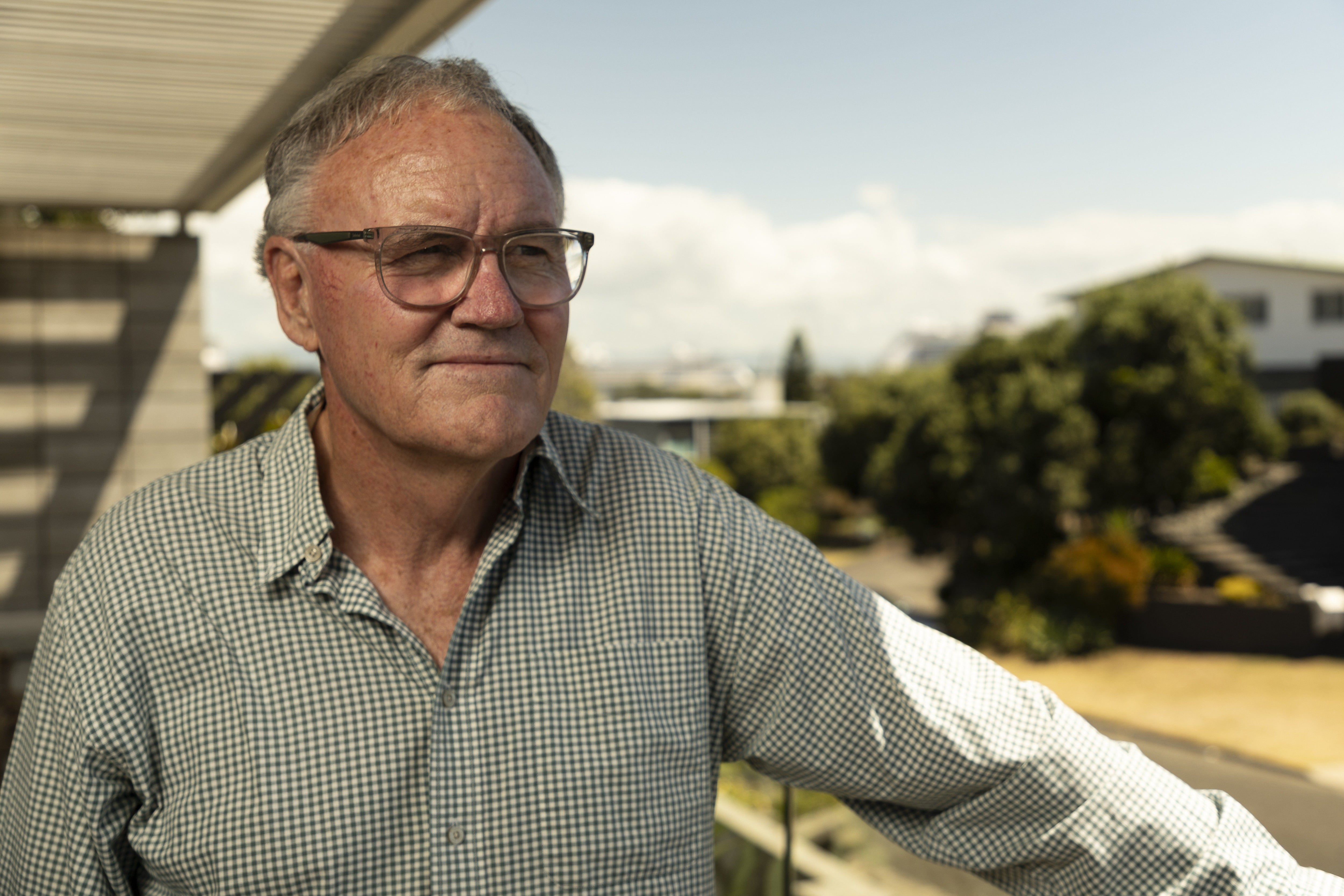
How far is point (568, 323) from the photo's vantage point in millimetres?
1016

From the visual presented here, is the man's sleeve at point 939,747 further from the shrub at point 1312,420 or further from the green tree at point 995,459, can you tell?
the shrub at point 1312,420

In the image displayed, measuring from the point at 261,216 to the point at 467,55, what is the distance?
27 centimetres

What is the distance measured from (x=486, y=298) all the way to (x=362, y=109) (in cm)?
21

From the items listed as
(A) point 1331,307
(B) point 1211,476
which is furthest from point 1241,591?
(A) point 1331,307

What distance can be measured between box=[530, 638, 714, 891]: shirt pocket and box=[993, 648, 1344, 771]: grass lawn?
1068 cm

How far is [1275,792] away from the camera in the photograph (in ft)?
31.1

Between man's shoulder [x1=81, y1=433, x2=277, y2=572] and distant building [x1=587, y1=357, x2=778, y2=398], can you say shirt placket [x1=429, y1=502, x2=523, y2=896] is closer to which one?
man's shoulder [x1=81, y1=433, x2=277, y2=572]

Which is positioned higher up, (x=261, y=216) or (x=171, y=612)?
(x=261, y=216)

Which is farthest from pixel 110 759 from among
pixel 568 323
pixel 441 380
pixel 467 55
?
pixel 467 55

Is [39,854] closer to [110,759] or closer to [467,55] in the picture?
[110,759]

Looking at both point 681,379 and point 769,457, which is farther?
point 681,379

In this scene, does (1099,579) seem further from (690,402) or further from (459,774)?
(690,402)

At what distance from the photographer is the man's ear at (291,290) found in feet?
3.31

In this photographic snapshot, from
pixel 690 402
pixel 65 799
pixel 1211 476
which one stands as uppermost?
pixel 65 799
